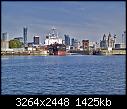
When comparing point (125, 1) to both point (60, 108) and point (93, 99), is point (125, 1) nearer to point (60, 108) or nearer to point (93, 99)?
point (93, 99)

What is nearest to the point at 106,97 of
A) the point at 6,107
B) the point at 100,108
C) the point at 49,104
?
the point at 100,108

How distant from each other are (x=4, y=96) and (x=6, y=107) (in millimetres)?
79

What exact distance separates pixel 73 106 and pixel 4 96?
48 cm

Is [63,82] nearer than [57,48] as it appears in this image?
Yes

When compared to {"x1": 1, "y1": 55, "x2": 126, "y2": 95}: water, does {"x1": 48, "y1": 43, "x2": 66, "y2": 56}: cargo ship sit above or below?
above

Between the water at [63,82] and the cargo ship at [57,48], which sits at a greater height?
the cargo ship at [57,48]

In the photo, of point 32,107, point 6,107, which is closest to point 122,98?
point 32,107

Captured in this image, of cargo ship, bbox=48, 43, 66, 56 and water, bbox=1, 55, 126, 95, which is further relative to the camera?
cargo ship, bbox=48, 43, 66, 56

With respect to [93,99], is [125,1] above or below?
above

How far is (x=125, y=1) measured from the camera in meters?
2.20

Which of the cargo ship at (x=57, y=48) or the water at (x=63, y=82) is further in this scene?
the cargo ship at (x=57, y=48)

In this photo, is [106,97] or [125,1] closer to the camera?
[106,97]

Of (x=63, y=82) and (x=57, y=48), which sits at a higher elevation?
(x=57, y=48)

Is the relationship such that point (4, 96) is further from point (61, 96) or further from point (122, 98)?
point (122, 98)
